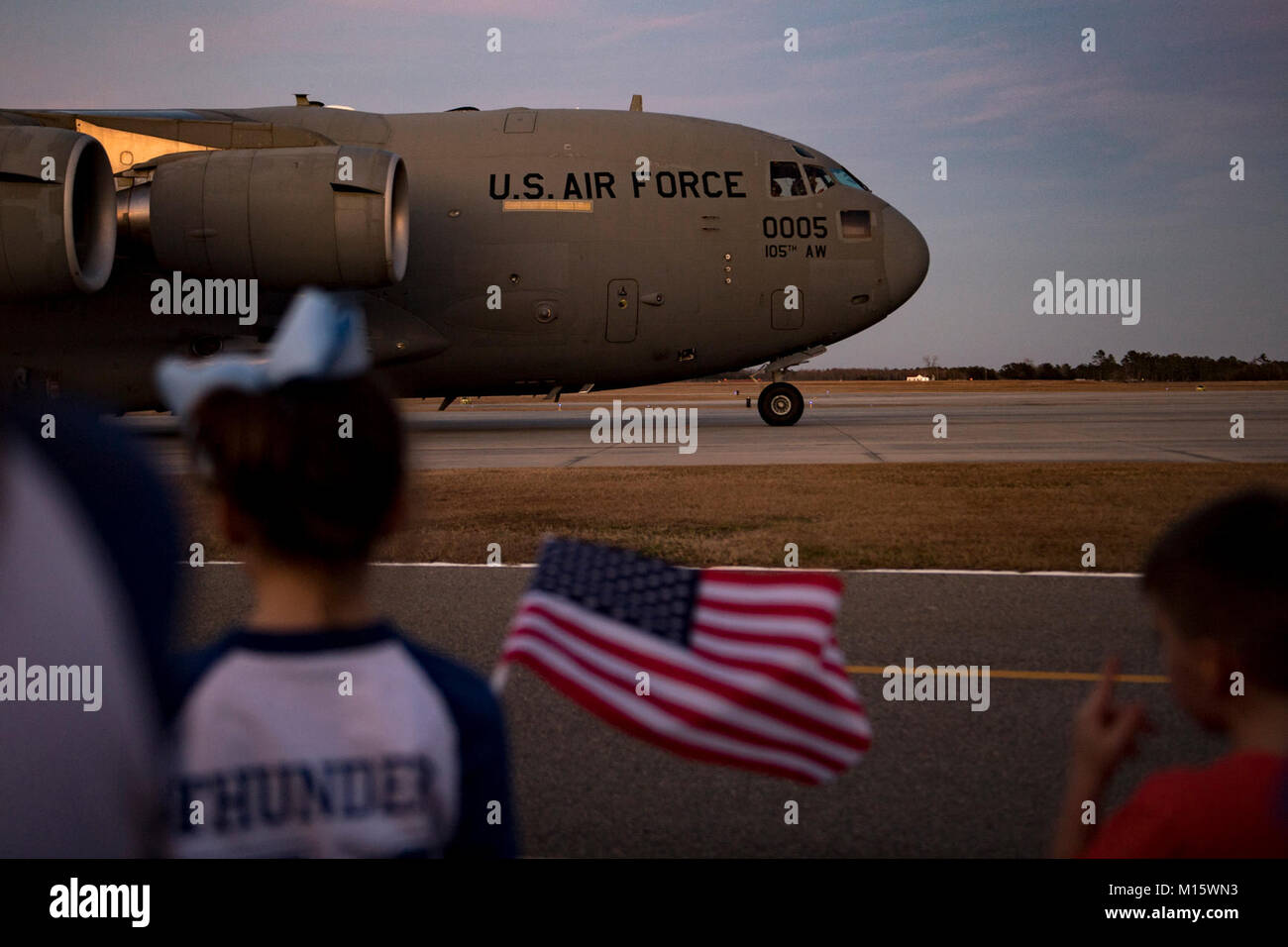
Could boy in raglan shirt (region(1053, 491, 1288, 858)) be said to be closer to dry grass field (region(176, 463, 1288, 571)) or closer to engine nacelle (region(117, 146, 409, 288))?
dry grass field (region(176, 463, 1288, 571))

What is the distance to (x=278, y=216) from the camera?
1638 centimetres

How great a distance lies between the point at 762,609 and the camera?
2.52 m

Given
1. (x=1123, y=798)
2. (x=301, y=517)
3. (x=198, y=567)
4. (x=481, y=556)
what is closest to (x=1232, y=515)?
(x=301, y=517)

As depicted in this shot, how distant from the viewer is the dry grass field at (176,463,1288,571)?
9250mm

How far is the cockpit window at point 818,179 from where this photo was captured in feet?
66.3

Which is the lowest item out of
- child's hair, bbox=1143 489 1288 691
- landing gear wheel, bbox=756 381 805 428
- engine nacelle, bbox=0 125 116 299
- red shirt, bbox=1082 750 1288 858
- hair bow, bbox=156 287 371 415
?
red shirt, bbox=1082 750 1288 858

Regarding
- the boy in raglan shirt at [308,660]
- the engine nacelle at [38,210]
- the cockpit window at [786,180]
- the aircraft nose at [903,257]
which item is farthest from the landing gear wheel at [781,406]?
the boy in raglan shirt at [308,660]

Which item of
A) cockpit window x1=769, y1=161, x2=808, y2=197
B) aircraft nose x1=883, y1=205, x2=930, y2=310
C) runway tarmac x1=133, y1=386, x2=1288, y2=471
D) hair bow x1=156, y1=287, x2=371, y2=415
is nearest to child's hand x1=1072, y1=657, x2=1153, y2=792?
hair bow x1=156, y1=287, x2=371, y2=415

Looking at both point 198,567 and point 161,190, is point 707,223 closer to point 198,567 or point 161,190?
point 161,190

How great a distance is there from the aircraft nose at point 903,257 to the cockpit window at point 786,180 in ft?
5.73

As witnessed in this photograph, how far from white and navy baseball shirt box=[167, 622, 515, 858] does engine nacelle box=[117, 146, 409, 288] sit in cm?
1546

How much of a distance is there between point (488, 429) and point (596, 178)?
6.99 m

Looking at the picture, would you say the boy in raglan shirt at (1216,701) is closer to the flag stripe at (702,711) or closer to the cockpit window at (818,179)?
Result: the flag stripe at (702,711)

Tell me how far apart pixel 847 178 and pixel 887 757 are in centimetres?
1772
